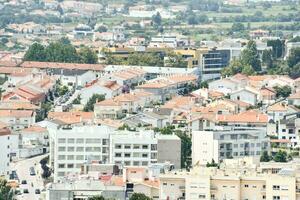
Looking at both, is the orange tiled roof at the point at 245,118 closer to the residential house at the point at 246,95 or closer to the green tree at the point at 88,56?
the residential house at the point at 246,95

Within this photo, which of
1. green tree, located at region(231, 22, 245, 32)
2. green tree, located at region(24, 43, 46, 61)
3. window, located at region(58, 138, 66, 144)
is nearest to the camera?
window, located at region(58, 138, 66, 144)

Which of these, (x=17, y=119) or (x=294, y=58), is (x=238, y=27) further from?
(x=17, y=119)

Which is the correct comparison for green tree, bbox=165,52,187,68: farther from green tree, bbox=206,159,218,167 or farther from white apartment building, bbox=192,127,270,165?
green tree, bbox=206,159,218,167

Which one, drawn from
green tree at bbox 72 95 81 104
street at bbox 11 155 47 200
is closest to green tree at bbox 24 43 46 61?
green tree at bbox 72 95 81 104

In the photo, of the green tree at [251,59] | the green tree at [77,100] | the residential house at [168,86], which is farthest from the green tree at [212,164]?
the green tree at [251,59]

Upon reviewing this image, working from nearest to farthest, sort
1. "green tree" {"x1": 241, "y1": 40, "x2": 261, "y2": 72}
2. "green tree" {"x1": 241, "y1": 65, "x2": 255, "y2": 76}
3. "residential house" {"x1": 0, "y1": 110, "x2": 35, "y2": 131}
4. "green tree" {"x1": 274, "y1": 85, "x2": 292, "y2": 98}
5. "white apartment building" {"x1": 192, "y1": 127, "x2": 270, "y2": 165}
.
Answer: "white apartment building" {"x1": 192, "y1": 127, "x2": 270, "y2": 165}
"residential house" {"x1": 0, "y1": 110, "x2": 35, "y2": 131}
"green tree" {"x1": 274, "y1": 85, "x2": 292, "y2": 98}
"green tree" {"x1": 241, "y1": 65, "x2": 255, "y2": 76}
"green tree" {"x1": 241, "y1": 40, "x2": 261, "y2": 72}
